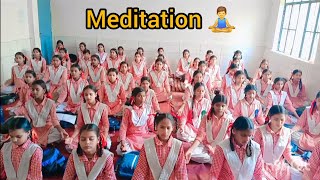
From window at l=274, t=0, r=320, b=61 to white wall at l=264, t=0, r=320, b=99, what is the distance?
13 cm

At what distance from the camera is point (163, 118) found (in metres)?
1.88

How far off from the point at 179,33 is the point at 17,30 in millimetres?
3271

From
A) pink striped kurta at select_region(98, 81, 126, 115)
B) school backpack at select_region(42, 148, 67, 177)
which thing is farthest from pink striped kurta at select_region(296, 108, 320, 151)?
school backpack at select_region(42, 148, 67, 177)

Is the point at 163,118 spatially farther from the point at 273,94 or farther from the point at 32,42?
the point at 32,42

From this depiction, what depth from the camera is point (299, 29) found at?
493 centimetres

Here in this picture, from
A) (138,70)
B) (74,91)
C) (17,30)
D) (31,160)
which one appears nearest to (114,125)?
(74,91)

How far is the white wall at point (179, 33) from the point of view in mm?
6055

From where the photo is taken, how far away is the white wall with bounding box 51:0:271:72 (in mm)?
6055

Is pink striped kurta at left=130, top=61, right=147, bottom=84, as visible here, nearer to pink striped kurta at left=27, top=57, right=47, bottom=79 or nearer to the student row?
pink striped kurta at left=27, top=57, right=47, bottom=79

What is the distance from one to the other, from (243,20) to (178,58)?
65.1 inches

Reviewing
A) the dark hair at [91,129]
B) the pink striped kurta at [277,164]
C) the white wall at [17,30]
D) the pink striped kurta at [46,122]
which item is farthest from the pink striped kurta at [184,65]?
the dark hair at [91,129]

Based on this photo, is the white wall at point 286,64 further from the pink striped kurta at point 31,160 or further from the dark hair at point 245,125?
the pink striped kurta at point 31,160

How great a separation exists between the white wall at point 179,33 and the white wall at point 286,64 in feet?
0.69

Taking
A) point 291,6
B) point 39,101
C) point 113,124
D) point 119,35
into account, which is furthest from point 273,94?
point 119,35
